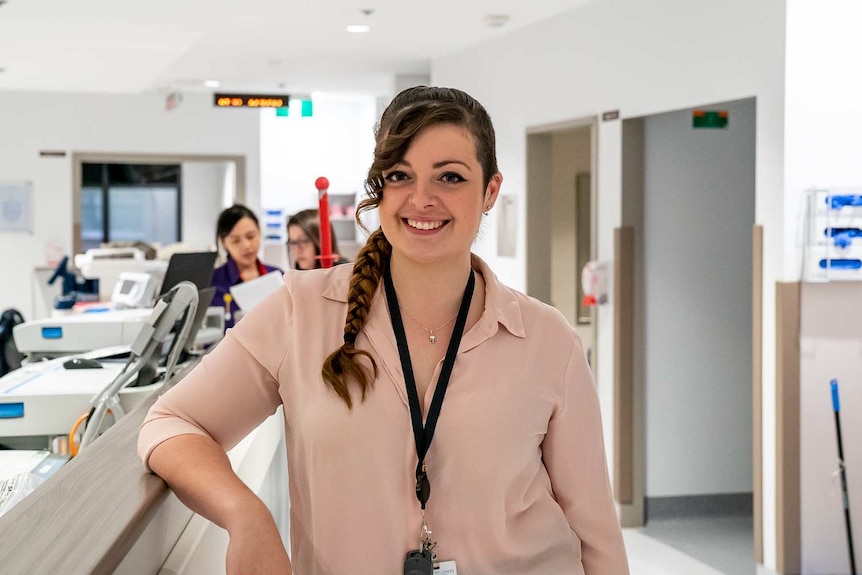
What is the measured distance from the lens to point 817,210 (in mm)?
4160

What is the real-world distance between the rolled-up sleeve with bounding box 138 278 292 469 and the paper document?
7.06 feet

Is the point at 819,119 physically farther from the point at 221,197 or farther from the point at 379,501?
the point at 221,197

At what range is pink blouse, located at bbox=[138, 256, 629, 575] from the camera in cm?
139

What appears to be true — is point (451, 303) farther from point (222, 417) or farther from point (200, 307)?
point (200, 307)

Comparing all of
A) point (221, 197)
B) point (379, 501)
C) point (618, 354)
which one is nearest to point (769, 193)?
point (618, 354)

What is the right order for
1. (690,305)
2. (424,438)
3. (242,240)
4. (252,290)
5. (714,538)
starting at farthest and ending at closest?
(690,305), (714,538), (242,240), (252,290), (424,438)

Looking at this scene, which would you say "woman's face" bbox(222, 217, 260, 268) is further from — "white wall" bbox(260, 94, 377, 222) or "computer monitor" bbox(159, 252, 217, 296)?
"white wall" bbox(260, 94, 377, 222)

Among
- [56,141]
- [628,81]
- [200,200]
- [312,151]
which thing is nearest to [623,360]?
[628,81]

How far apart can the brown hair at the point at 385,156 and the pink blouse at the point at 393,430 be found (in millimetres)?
24

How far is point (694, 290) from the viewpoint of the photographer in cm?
571

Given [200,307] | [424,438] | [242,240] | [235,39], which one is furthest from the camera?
[235,39]

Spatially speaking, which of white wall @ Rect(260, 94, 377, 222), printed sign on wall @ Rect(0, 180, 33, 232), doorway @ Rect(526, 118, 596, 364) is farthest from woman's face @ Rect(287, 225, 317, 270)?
white wall @ Rect(260, 94, 377, 222)

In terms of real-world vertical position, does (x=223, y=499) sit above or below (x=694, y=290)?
below

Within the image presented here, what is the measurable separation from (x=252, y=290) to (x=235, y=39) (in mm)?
4195
